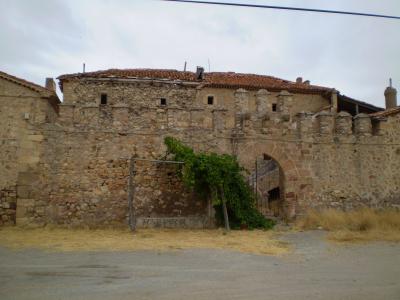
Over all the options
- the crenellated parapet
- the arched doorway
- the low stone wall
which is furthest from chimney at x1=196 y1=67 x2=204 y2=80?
the low stone wall

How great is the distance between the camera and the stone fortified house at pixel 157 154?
13266 mm

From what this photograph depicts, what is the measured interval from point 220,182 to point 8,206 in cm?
668

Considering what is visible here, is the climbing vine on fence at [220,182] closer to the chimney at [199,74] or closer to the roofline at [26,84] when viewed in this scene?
the roofline at [26,84]

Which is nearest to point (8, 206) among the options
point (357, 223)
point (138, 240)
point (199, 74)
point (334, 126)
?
point (138, 240)

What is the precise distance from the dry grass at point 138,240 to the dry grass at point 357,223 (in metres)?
1.99

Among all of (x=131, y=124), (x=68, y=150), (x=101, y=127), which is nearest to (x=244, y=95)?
(x=131, y=124)

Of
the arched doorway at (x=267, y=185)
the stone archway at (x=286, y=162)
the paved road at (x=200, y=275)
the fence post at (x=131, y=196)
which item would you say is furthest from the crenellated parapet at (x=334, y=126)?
the fence post at (x=131, y=196)

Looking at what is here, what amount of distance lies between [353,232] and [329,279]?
6291 millimetres

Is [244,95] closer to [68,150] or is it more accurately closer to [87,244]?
[68,150]

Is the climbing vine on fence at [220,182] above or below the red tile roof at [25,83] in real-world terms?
below

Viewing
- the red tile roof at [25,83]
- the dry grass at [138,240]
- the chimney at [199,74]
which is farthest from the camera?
the chimney at [199,74]

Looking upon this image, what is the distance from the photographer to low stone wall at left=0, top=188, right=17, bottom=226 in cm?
1288

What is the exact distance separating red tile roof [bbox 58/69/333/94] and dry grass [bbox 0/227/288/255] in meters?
12.1

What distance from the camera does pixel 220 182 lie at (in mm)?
12539
